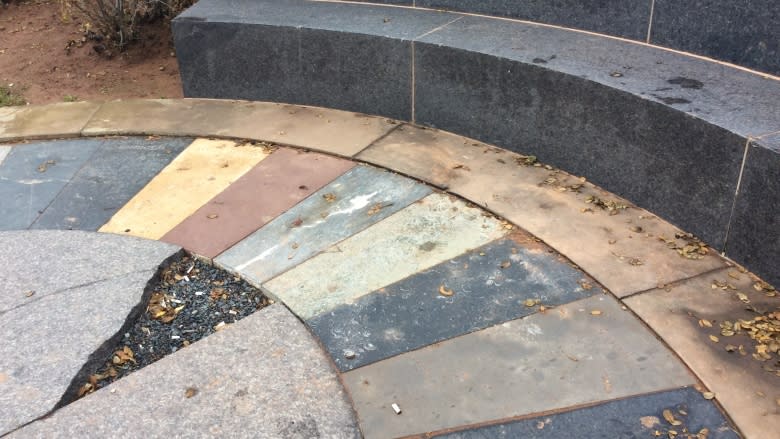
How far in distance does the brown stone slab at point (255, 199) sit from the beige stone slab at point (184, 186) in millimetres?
82

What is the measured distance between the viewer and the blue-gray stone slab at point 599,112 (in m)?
3.65

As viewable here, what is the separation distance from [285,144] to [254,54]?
100cm

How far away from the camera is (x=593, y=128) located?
4195 mm

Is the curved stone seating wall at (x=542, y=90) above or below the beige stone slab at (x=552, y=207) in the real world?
above

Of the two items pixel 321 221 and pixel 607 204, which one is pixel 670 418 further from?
pixel 321 221

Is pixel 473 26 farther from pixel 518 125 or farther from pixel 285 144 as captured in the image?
pixel 285 144

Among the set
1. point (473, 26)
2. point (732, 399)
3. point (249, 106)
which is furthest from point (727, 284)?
point (249, 106)

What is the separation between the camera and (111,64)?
21.3 ft

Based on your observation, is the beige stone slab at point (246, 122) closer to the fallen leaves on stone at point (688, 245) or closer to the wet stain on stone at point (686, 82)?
the wet stain on stone at point (686, 82)

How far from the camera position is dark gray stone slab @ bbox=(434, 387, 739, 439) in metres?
2.67

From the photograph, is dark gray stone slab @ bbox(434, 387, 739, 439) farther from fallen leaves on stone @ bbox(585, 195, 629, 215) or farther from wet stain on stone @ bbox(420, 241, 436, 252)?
fallen leaves on stone @ bbox(585, 195, 629, 215)

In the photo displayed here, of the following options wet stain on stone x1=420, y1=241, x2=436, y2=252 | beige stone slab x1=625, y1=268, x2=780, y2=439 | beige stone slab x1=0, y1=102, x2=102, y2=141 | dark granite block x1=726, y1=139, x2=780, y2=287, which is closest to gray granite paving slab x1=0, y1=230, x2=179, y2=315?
wet stain on stone x1=420, y1=241, x2=436, y2=252

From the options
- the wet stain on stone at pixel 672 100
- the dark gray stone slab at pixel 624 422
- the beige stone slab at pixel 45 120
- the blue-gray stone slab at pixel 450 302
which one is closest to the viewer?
the dark gray stone slab at pixel 624 422

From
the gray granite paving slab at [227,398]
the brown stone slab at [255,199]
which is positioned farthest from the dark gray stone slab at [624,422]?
the brown stone slab at [255,199]
